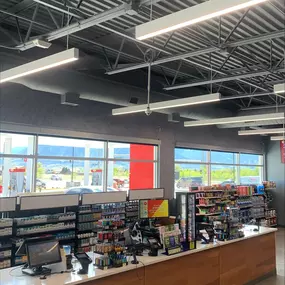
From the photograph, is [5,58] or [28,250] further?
[5,58]

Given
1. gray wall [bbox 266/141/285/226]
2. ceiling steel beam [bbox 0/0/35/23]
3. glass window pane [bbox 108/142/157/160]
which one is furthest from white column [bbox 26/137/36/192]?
gray wall [bbox 266/141/285/226]

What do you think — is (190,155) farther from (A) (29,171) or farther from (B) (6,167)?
(B) (6,167)

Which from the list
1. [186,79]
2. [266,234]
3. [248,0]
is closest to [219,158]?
[186,79]

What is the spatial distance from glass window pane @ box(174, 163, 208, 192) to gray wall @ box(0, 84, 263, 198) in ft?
2.38

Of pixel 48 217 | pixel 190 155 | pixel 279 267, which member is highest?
pixel 190 155

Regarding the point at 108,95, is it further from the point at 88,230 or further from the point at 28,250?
the point at 28,250

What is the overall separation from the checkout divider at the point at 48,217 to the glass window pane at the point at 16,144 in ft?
4.01

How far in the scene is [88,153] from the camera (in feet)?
27.7

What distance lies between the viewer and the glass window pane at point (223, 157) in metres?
12.6

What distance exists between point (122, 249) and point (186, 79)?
6203 mm

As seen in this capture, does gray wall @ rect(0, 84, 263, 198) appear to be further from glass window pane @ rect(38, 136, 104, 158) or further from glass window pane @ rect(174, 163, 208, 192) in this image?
glass window pane @ rect(174, 163, 208, 192)

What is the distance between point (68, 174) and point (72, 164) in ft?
0.86

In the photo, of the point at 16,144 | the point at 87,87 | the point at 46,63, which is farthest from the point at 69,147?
the point at 46,63

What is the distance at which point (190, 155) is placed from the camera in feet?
37.7
